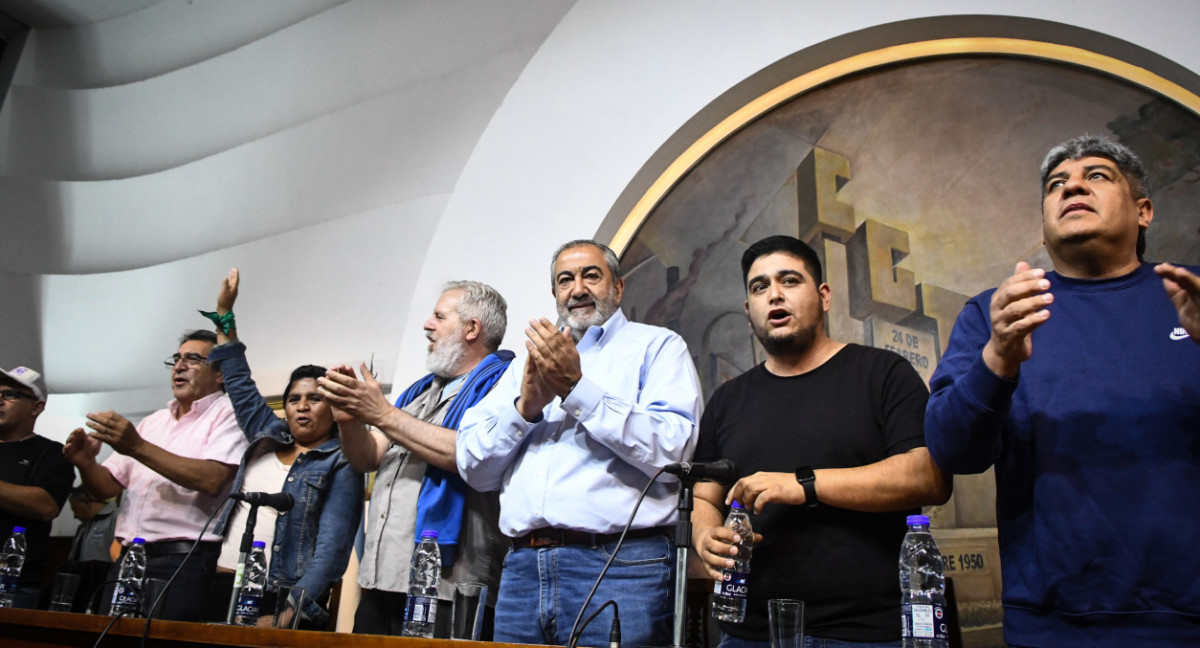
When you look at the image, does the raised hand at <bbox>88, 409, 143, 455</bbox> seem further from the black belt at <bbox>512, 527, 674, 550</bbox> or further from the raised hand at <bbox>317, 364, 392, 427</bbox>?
the black belt at <bbox>512, 527, 674, 550</bbox>

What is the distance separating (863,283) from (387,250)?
2.24 metres

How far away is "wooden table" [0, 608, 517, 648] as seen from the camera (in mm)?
1615

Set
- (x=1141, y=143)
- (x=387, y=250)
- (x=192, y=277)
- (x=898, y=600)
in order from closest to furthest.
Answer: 1. (x=898, y=600)
2. (x=1141, y=143)
3. (x=387, y=250)
4. (x=192, y=277)

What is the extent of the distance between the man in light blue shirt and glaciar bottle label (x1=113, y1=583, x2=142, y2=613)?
930 mm

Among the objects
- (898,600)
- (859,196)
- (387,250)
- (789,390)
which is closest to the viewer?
(898,600)

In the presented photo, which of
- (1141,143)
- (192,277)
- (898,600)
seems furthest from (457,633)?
(192,277)

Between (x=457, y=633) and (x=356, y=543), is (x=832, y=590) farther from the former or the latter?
(x=356, y=543)

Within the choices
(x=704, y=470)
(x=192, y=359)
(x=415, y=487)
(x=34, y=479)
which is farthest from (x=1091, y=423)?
(x=34, y=479)

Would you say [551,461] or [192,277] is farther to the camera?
[192,277]

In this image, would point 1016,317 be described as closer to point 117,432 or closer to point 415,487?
point 415,487

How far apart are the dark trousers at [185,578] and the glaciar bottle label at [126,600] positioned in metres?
0.30

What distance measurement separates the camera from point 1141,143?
2424mm

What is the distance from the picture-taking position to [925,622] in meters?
1.35

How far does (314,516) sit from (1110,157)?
2297mm
